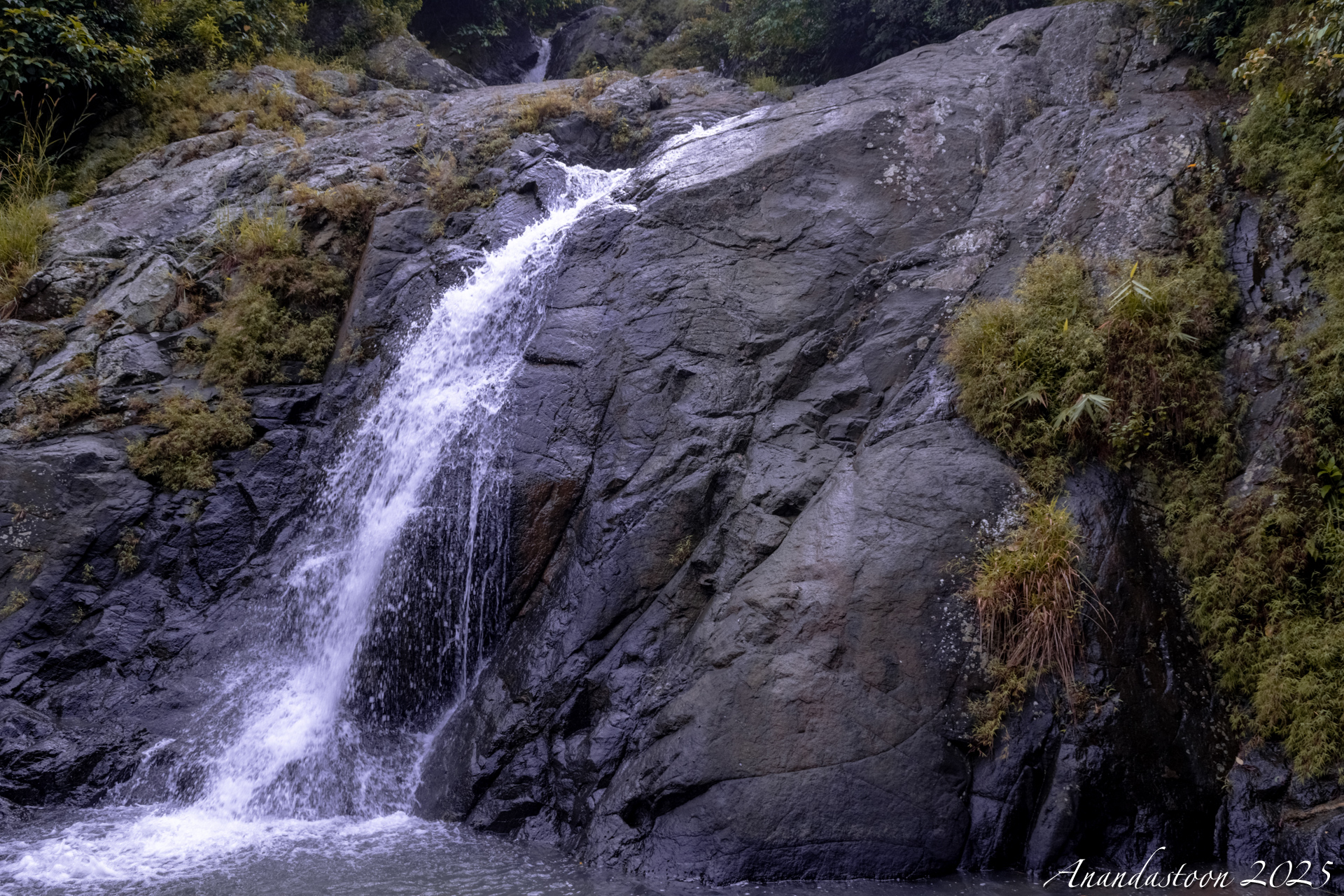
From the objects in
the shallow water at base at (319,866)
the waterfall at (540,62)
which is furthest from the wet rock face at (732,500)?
the waterfall at (540,62)

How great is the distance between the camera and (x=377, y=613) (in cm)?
828

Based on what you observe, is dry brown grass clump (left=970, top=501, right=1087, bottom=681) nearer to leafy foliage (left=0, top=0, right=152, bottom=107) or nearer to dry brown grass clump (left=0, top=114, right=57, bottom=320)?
dry brown grass clump (left=0, top=114, right=57, bottom=320)

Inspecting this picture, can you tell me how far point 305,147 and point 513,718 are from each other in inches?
432

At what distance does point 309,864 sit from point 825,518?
477 cm

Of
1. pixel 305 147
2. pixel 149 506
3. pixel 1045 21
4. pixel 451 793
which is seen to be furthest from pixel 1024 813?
pixel 305 147

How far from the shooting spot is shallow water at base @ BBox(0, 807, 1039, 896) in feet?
17.6

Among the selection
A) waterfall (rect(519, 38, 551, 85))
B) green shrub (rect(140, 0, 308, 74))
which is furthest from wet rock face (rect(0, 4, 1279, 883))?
waterfall (rect(519, 38, 551, 85))

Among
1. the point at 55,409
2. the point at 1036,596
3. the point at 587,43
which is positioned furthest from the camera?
the point at 587,43

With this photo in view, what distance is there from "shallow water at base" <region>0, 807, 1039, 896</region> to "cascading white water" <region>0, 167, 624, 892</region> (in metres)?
0.05

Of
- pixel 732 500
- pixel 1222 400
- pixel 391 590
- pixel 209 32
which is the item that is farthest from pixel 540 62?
pixel 1222 400

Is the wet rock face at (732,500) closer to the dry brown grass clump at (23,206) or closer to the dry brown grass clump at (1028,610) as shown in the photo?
the dry brown grass clump at (1028,610)

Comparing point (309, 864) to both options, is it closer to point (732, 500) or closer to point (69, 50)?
point (732, 500)

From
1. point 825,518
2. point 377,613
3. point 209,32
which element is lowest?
point 377,613

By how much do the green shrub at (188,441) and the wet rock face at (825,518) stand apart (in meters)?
3.99
